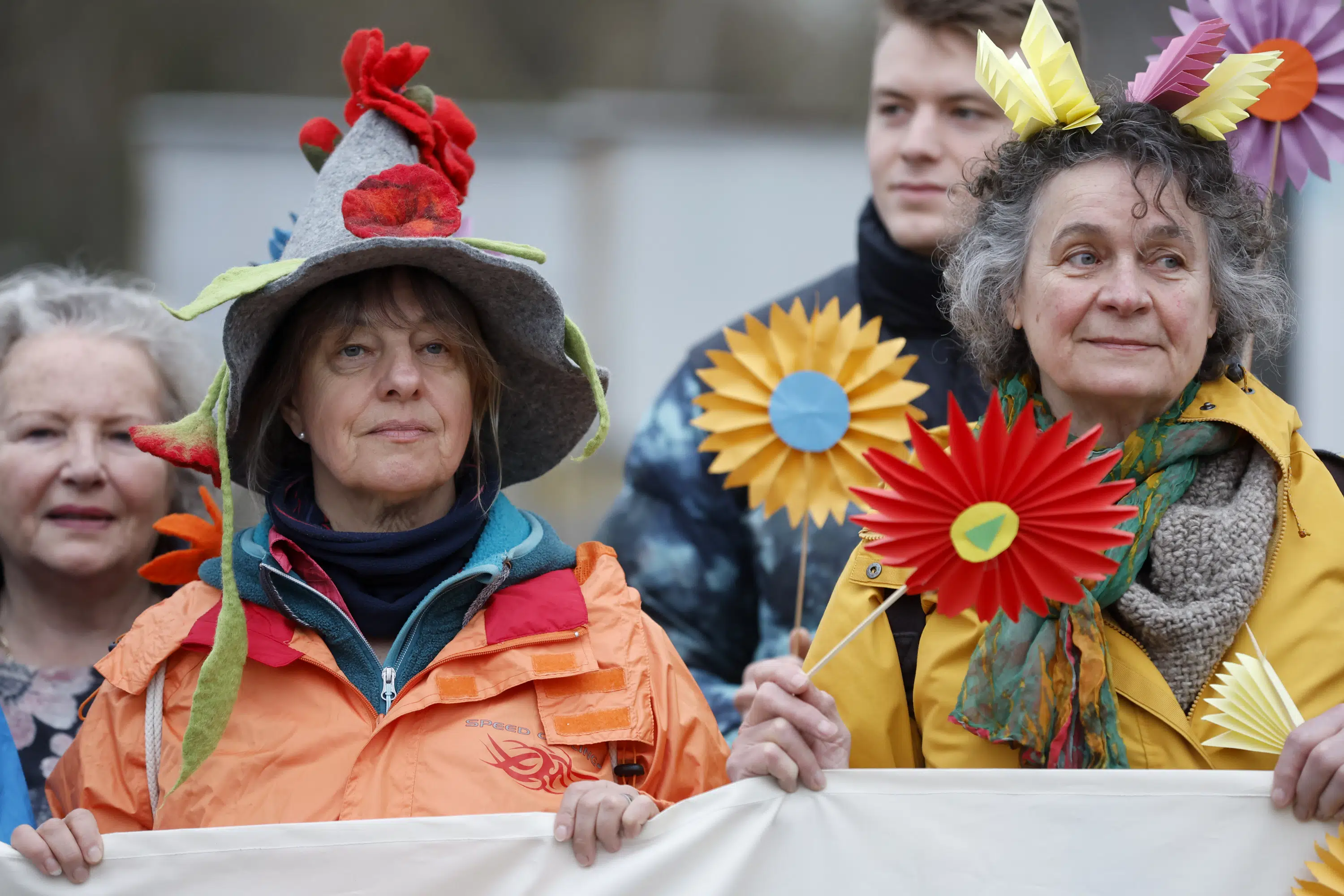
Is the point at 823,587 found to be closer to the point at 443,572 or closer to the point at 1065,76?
the point at 443,572

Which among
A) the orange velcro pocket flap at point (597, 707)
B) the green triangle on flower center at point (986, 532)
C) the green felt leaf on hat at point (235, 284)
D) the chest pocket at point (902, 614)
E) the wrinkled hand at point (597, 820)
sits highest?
the green felt leaf on hat at point (235, 284)

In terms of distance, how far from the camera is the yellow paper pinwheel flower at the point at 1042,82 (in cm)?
252

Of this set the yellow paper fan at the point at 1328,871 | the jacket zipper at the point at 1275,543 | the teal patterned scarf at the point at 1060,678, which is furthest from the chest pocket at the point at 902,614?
the yellow paper fan at the point at 1328,871

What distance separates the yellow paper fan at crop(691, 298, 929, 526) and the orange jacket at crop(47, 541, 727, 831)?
0.45 meters

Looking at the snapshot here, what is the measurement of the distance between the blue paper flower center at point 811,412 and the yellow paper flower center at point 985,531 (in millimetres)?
806

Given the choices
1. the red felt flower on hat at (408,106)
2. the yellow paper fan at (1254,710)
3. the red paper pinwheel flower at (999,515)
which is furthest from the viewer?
the red felt flower on hat at (408,106)

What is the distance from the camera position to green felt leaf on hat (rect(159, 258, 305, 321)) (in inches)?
98.9

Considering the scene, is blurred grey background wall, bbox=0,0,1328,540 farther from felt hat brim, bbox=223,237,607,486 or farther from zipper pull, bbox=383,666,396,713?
zipper pull, bbox=383,666,396,713

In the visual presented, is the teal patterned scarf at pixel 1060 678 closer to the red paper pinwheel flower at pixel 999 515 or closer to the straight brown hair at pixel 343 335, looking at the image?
the red paper pinwheel flower at pixel 999 515

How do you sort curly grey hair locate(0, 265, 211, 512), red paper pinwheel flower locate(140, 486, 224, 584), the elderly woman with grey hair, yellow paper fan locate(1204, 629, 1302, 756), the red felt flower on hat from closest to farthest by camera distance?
yellow paper fan locate(1204, 629, 1302, 756) < the red felt flower on hat < red paper pinwheel flower locate(140, 486, 224, 584) < the elderly woman with grey hair < curly grey hair locate(0, 265, 211, 512)

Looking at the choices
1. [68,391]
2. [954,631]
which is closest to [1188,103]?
[954,631]

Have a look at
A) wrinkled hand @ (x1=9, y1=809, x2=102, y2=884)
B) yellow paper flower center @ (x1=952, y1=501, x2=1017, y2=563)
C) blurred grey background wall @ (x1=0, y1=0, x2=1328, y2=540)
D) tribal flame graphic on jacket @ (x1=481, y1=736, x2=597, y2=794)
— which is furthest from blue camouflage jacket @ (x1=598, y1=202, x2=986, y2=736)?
wrinkled hand @ (x1=9, y1=809, x2=102, y2=884)

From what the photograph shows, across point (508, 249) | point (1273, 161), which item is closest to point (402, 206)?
point (508, 249)

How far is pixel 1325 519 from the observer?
Result: 2.41 m
